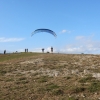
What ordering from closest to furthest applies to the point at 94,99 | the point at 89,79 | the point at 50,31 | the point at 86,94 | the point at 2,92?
the point at 94,99 → the point at 86,94 → the point at 2,92 → the point at 89,79 → the point at 50,31

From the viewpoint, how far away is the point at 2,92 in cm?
1526

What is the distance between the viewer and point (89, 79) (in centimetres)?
1825

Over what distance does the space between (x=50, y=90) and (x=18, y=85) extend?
11.6ft

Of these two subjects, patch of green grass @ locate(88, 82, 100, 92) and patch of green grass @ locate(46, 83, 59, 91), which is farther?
patch of green grass @ locate(46, 83, 59, 91)

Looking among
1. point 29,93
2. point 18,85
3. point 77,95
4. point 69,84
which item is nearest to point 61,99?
point 77,95

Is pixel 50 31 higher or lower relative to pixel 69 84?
higher

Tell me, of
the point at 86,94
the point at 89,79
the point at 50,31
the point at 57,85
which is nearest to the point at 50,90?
the point at 57,85

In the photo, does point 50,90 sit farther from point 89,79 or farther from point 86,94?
point 89,79

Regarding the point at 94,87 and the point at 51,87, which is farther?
the point at 51,87

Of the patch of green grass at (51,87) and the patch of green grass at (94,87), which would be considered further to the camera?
the patch of green grass at (51,87)

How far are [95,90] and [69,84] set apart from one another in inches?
107

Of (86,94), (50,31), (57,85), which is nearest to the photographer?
(86,94)

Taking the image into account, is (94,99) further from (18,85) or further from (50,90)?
(18,85)

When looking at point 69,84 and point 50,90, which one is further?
point 69,84
